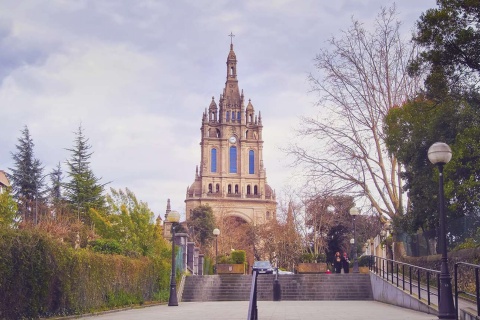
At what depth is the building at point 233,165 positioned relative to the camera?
323ft

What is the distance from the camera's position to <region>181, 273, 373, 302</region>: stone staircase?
2594cm

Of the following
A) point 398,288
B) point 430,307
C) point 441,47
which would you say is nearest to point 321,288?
point 398,288

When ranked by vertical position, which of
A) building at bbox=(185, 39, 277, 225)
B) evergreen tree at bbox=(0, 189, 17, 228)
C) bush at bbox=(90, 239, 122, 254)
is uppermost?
building at bbox=(185, 39, 277, 225)

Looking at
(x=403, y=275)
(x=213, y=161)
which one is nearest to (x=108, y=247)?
(x=403, y=275)

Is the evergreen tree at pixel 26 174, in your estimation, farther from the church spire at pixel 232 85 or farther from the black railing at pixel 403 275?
the church spire at pixel 232 85

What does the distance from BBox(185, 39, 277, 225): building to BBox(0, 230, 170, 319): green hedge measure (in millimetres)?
76349

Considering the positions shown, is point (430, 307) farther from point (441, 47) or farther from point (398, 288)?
point (441, 47)

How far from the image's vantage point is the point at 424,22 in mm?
14719

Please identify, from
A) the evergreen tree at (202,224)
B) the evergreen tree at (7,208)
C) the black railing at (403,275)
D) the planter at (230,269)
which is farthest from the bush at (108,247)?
the evergreen tree at (202,224)

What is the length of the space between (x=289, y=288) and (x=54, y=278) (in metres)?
14.8

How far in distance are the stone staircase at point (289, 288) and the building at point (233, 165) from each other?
66.9 metres

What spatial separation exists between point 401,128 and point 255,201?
75.6 meters

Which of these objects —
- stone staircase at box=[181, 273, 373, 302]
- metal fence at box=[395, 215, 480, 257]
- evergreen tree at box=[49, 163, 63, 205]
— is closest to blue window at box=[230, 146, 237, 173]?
evergreen tree at box=[49, 163, 63, 205]

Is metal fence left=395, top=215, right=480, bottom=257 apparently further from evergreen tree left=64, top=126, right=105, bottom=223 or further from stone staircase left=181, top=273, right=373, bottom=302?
evergreen tree left=64, top=126, right=105, bottom=223
